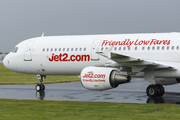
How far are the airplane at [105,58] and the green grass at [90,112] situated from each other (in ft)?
8.09

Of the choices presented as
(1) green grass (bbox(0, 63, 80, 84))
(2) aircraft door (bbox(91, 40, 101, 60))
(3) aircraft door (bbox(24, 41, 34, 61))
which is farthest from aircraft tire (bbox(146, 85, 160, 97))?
(1) green grass (bbox(0, 63, 80, 84))

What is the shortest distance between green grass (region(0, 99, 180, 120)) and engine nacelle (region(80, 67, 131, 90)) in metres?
1.70

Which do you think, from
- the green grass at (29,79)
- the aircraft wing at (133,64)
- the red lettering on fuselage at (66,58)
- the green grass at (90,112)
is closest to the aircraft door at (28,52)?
the red lettering on fuselage at (66,58)

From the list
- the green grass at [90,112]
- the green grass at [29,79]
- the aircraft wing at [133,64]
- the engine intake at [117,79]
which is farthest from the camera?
the green grass at [29,79]

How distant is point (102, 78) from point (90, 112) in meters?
4.20

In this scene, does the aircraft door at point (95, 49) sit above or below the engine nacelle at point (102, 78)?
above

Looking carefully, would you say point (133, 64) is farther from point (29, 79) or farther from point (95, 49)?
point (29, 79)

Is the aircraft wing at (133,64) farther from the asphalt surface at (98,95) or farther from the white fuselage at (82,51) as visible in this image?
the asphalt surface at (98,95)

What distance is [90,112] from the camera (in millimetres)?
13281

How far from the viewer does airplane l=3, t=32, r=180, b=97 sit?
17438 millimetres

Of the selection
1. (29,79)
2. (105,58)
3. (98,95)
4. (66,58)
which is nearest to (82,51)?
(66,58)

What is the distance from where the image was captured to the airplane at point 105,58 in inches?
687

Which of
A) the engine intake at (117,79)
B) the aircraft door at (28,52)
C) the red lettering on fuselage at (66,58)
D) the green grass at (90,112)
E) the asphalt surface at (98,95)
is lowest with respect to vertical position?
the green grass at (90,112)

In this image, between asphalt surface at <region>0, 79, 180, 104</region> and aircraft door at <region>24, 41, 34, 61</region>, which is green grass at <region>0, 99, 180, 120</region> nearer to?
asphalt surface at <region>0, 79, 180, 104</region>
